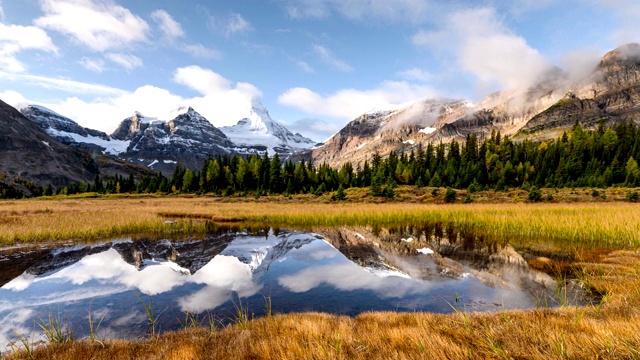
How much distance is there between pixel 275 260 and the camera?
14703 millimetres

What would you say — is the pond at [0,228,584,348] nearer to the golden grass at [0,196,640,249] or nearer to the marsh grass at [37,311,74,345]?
the marsh grass at [37,311,74,345]

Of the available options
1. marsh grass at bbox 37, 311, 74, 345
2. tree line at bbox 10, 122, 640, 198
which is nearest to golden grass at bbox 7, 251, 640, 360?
marsh grass at bbox 37, 311, 74, 345

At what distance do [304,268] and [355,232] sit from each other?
9922 mm

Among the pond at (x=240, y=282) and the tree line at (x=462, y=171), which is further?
the tree line at (x=462, y=171)

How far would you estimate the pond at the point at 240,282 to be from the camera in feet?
→ 26.8

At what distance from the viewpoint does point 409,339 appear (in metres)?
4.80

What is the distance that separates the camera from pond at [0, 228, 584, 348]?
26.8 ft

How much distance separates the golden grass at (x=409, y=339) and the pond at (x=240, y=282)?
3.81 ft

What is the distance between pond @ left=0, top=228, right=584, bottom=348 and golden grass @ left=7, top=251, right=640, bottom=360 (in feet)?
3.81

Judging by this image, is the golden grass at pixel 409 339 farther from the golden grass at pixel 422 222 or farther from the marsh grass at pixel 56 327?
the golden grass at pixel 422 222

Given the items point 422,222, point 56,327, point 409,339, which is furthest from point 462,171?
point 56,327

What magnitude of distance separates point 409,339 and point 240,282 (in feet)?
25.7

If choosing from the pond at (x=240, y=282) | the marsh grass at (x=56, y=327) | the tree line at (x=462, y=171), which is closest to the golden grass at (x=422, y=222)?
the pond at (x=240, y=282)

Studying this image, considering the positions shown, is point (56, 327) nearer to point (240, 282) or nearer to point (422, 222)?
point (240, 282)
